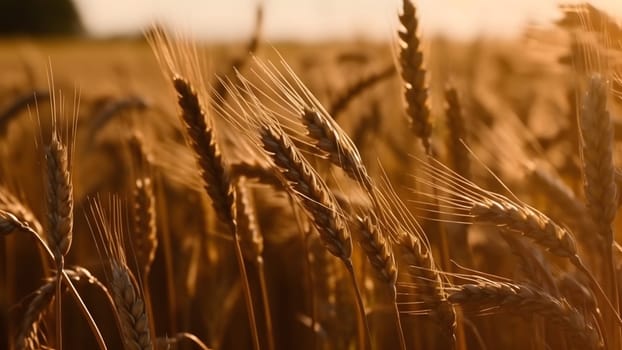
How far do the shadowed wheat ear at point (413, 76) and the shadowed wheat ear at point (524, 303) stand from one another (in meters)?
0.60

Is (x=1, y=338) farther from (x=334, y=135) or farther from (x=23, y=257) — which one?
(x=334, y=135)

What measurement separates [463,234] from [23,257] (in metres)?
2.27

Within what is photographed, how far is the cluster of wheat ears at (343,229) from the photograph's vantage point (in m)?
1.40

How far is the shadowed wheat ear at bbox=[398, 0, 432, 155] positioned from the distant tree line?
59.3m

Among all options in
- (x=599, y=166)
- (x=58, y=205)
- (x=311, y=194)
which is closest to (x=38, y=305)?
(x=58, y=205)

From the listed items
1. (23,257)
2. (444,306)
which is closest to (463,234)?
(444,306)

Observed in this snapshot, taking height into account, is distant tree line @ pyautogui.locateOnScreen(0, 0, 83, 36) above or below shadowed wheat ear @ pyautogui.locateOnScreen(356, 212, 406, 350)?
above

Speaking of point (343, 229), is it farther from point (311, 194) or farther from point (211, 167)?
point (211, 167)

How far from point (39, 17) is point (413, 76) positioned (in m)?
61.2

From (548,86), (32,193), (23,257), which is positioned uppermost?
(548,86)

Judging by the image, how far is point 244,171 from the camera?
204 cm

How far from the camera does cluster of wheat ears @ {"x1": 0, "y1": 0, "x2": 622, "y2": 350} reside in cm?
140

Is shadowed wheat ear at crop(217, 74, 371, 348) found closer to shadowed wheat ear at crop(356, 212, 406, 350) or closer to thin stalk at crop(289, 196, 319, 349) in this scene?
shadowed wheat ear at crop(356, 212, 406, 350)

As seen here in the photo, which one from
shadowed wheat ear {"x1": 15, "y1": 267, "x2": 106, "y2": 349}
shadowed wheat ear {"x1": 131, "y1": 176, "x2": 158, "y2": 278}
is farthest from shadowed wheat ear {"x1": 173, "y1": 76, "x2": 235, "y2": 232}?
shadowed wheat ear {"x1": 131, "y1": 176, "x2": 158, "y2": 278}
